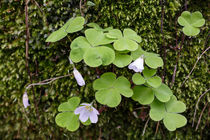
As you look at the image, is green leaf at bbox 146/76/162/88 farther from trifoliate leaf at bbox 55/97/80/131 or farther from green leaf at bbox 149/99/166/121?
trifoliate leaf at bbox 55/97/80/131

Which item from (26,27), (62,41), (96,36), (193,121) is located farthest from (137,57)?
(26,27)

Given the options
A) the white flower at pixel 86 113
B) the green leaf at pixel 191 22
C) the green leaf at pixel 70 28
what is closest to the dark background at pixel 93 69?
the green leaf at pixel 191 22

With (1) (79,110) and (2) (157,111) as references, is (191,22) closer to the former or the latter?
(2) (157,111)

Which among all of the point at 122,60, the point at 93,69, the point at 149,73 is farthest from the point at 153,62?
the point at 93,69

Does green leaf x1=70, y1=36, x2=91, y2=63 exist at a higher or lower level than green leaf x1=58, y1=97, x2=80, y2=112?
higher

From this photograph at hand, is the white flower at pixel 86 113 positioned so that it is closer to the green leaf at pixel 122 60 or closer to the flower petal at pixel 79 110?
the flower petal at pixel 79 110

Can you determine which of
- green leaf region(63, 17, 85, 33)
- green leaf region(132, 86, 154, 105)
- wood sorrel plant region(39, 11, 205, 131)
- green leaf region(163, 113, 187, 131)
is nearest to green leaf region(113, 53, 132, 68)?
wood sorrel plant region(39, 11, 205, 131)

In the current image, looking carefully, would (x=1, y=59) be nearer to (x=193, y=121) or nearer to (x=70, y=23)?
(x=70, y=23)

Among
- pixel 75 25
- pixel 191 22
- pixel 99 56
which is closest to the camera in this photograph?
pixel 99 56
